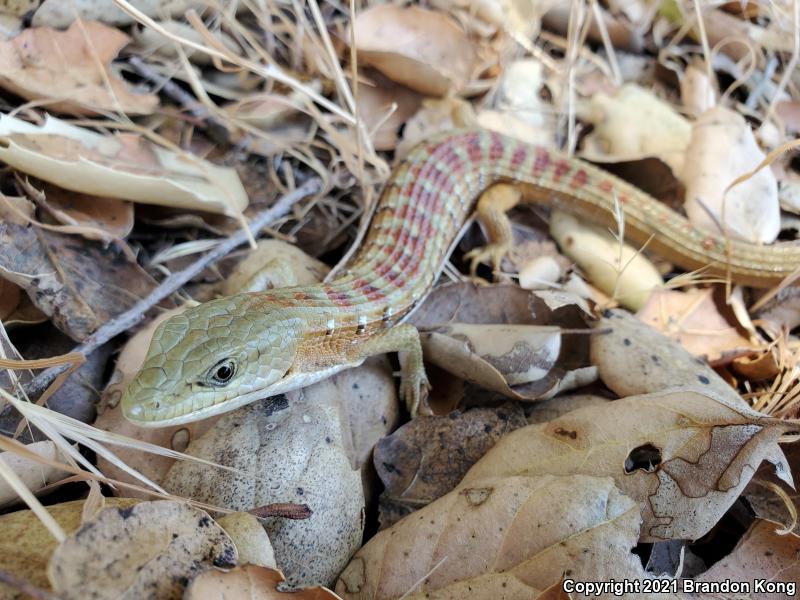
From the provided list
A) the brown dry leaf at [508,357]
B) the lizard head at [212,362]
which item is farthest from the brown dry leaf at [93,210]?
the brown dry leaf at [508,357]

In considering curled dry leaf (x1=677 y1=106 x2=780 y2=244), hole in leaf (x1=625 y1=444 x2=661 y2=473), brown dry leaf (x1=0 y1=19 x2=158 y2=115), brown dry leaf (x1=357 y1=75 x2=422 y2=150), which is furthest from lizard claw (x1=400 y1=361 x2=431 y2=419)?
→ curled dry leaf (x1=677 y1=106 x2=780 y2=244)

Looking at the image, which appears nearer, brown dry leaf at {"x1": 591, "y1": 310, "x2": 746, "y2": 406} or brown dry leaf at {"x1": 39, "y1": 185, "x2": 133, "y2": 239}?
brown dry leaf at {"x1": 591, "y1": 310, "x2": 746, "y2": 406}

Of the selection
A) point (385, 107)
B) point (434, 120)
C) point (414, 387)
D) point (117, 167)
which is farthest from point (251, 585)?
point (434, 120)

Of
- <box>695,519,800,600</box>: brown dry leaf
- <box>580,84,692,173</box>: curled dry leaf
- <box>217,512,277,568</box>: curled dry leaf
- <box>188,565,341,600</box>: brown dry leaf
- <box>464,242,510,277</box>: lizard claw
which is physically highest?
<box>580,84,692,173</box>: curled dry leaf

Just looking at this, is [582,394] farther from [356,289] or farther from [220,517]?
[220,517]

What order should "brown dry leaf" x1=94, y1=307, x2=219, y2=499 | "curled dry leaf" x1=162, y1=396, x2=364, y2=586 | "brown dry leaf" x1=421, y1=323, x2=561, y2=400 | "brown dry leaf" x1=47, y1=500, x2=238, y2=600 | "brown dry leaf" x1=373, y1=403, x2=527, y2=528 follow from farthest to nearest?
"brown dry leaf" x1=421, y1=323, x2=561, y2=400
"brown dry leaf" x1=373, y1=403, x2=527, y2=528
"brown dry leaf" x1=94, y1=307, x2=219, y2=499
"curled dry leaf" x1=162, y1=396, x2=364, y2=586
"brown dry leaf" x1=47, y1=500, x2=238, y2=600

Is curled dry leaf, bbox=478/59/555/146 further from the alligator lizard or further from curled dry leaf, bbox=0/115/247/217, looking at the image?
curled dry leaf, bbox=0/115/247/217

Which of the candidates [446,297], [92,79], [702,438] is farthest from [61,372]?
[702,438]

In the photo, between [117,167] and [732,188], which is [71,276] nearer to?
[117,167]
